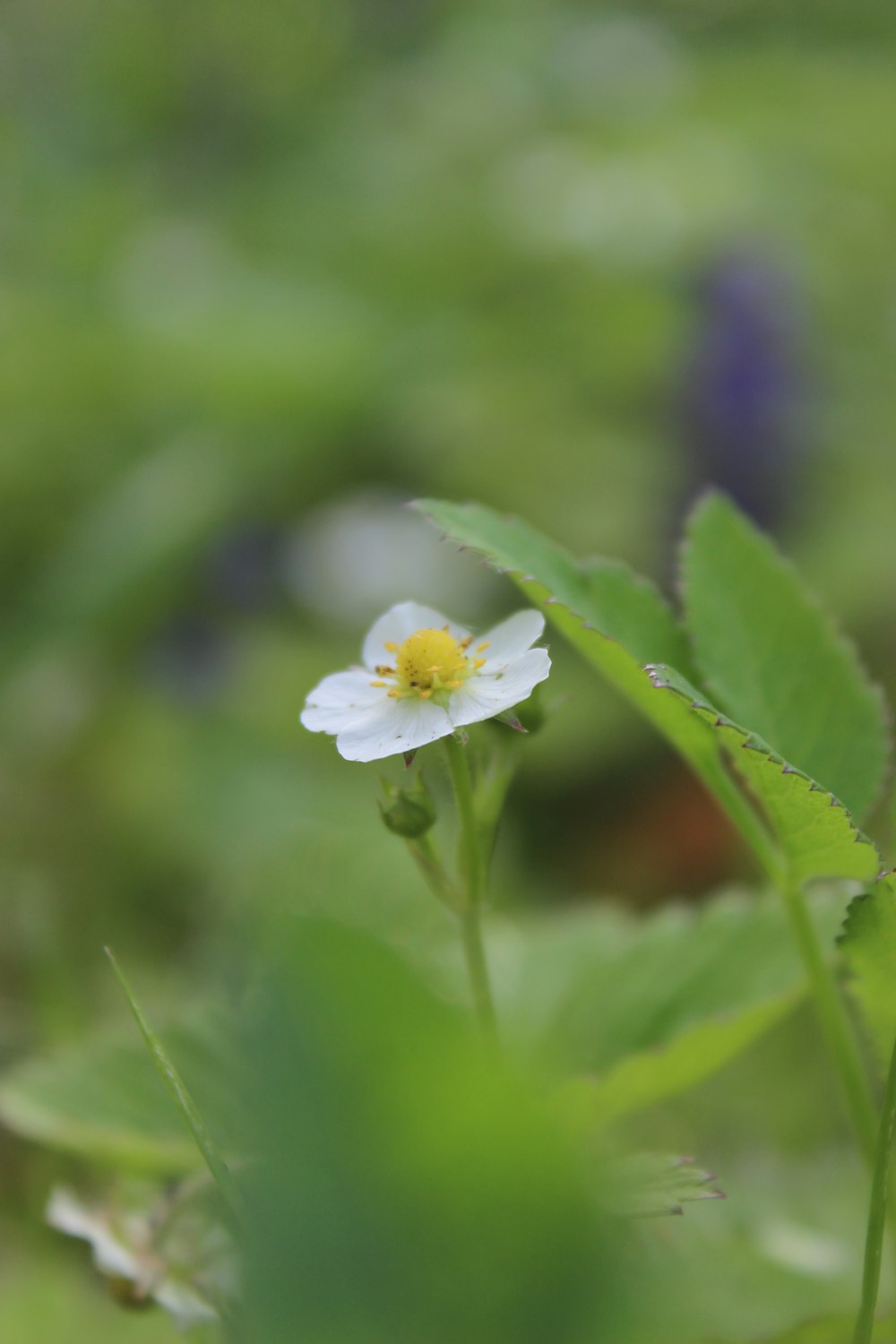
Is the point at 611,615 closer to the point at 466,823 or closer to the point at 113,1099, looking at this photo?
the point at 466,823

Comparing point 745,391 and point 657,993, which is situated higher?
point 745,391

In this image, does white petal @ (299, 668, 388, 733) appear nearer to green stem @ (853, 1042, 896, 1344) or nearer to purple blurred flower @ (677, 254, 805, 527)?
green stem @ (853, 1042, 896, 1344)

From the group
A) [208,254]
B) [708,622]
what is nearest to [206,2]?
[208,254]

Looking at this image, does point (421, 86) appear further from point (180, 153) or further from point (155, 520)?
point (155, 520)

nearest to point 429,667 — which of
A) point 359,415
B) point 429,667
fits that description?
point 429,667

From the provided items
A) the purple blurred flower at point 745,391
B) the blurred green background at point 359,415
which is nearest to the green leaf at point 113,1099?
the blurred green background at point 359,415

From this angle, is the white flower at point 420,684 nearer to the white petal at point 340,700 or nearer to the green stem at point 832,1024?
the white petal at point 340,700

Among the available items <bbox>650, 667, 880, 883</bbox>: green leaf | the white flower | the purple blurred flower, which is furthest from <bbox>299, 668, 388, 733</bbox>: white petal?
the purple blurred flower
